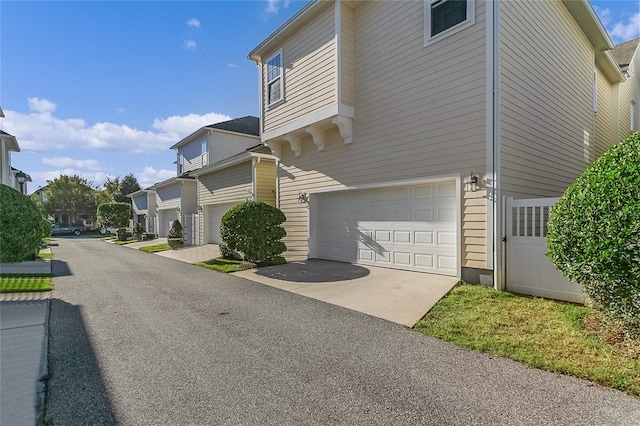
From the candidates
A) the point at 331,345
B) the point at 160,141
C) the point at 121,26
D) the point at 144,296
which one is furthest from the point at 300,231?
the point at 160,141

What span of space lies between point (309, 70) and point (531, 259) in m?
7.89

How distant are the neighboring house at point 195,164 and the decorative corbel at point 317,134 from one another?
9.66m

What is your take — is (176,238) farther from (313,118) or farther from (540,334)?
(540,334)

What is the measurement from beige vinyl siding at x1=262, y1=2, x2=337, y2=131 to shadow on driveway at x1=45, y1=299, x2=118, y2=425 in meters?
7.75

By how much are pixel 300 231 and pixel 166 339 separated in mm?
6990

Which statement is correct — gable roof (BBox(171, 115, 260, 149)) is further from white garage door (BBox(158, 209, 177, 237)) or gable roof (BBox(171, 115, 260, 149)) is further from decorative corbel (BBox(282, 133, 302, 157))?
decorative corbel (BBox(282, 133, 302, 157))

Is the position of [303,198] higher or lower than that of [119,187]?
lower

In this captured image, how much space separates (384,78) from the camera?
8320 mm

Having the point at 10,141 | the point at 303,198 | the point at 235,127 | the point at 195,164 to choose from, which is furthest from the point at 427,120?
the point at 10,141

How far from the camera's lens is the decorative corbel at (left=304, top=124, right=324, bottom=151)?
9695mm

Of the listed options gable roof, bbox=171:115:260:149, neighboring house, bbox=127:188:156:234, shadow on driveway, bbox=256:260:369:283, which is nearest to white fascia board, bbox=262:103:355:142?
shadow on driveway, bbox=256:260:369:283

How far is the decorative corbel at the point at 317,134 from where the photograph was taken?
382 inches

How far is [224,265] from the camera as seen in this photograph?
10664 millimetres

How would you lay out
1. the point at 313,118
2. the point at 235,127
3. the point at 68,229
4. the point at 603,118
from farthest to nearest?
the point at 68,229 → the point at 235,127 → the point at 603,118 → the point at 313,118
